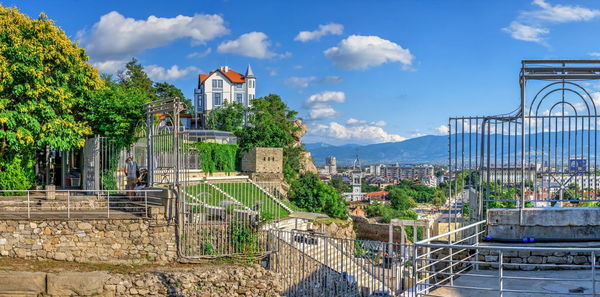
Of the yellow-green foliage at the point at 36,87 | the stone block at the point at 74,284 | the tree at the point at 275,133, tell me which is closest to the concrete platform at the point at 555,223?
the stone block at the point at 74,284

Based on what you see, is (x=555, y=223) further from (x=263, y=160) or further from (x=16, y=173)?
(x=263, y=160)

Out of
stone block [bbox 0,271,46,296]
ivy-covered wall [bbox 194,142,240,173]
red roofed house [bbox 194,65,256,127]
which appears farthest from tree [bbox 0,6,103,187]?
red roofed house [bbox 194,65,256,127]

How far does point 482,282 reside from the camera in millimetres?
8375

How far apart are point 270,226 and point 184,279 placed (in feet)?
12.8

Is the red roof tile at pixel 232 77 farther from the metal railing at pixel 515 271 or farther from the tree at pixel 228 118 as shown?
the metal railing at pixel 515 271

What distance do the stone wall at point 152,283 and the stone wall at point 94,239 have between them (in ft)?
4.26

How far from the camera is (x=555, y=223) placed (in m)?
9.78

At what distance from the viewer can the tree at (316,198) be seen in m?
38.8

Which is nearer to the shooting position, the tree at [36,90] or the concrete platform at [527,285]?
the concrete platform at [527,285]

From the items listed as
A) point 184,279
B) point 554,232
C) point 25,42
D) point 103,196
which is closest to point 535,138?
point 554,232

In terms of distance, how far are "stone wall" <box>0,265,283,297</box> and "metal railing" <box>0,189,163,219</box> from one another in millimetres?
2401

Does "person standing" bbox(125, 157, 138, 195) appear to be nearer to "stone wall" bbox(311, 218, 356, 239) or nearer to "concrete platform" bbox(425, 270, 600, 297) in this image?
"stone wall" bbox(311, 218, 356, 239)

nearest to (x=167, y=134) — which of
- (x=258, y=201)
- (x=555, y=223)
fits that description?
(x=258, y=201)

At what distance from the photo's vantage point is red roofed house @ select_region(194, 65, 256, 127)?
78688mm
